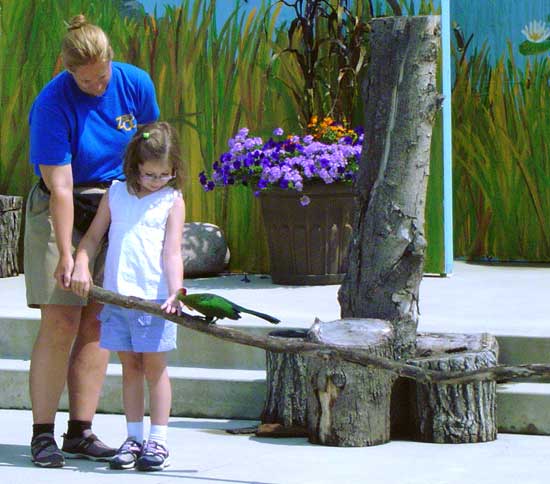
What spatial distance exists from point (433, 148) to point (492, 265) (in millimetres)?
1206

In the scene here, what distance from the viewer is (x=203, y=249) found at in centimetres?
845

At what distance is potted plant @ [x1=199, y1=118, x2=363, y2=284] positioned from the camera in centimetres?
767

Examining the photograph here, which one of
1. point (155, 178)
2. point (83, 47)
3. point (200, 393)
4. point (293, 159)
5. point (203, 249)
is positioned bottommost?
point (200, 393)

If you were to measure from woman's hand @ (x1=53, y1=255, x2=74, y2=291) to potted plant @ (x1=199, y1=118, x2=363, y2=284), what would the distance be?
3096mm

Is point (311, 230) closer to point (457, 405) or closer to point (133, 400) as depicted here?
point (457, 405)

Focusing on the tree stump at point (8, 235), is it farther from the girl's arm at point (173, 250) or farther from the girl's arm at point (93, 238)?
the girl's arm at point (173, 250)

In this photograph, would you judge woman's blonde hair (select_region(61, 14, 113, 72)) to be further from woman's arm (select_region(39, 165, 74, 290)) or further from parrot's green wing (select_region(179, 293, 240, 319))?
parrot's green wing (select_region(179, 293, 240, 319))

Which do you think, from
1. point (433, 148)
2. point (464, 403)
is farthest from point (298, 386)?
point (433, 148)

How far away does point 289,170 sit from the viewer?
7.63 m

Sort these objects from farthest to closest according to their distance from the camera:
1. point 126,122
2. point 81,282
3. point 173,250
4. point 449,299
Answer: point 449,299
point 126,122
point 173,250
point 81,282

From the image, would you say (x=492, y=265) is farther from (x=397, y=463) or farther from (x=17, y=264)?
(x=397, y=463)

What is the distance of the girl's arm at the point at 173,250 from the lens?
464 centimetres

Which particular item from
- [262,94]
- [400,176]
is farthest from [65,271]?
[262,94]

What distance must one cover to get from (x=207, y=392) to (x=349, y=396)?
2.99 ft
